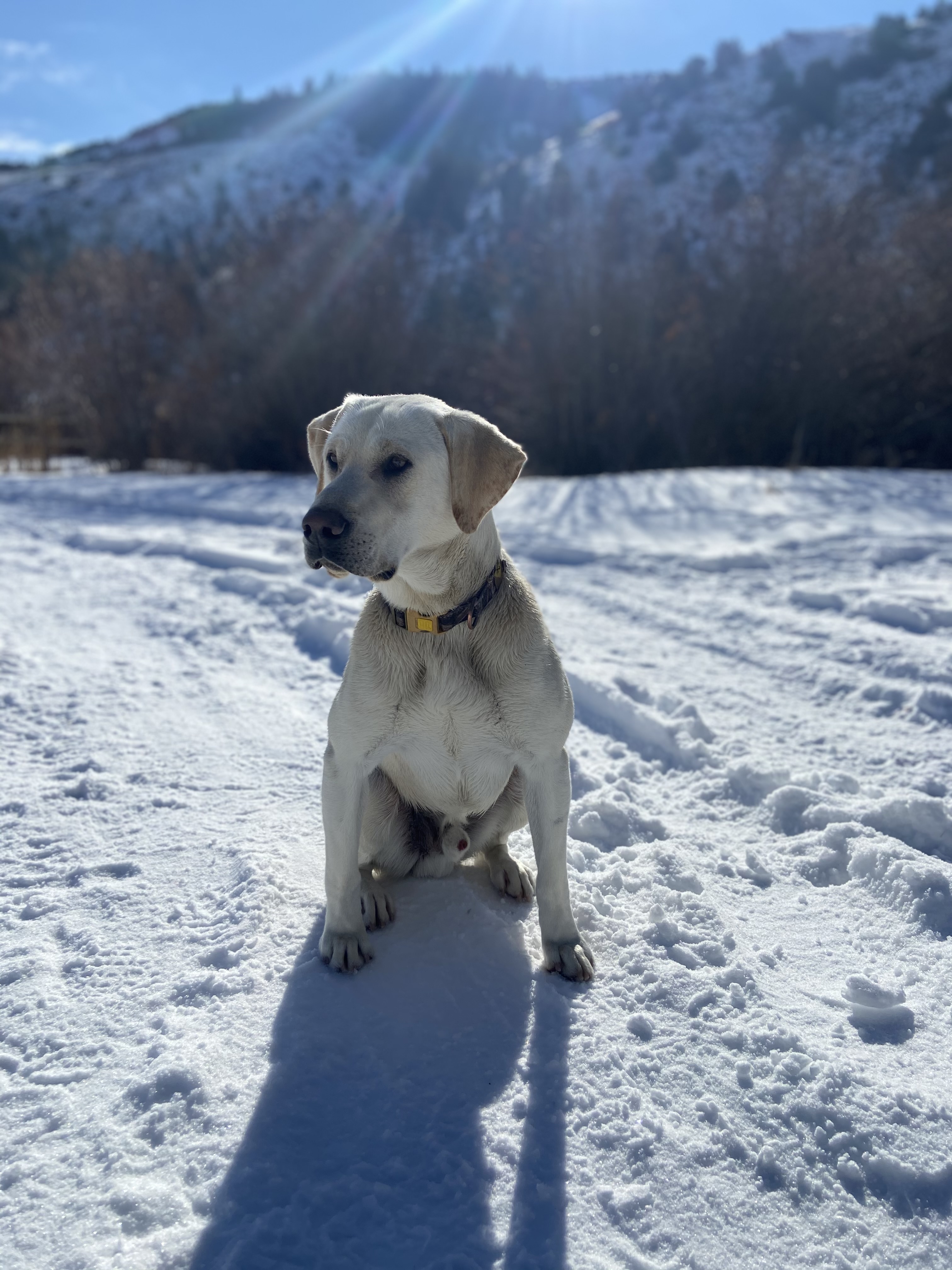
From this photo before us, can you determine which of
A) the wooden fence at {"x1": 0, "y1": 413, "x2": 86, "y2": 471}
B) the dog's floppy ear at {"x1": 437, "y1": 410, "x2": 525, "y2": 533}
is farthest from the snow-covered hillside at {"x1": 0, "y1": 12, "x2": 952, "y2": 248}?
the dog's floppy ear at {"x1": 437, "y1": 410, "x2": 525, "y2": 533}

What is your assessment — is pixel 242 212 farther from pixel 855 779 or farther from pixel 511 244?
pixel 855 779

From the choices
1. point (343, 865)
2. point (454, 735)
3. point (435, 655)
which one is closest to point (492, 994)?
point (343, 865)

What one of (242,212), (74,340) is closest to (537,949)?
(74,340)

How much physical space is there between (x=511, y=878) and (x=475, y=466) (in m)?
1.17

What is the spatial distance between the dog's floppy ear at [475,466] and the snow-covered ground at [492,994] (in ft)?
3.59

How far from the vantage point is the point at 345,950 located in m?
1.87

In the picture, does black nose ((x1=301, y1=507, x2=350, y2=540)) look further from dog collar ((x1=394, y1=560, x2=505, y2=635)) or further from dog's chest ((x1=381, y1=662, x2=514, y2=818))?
dog's chest ((x1=381, y1=662, x2=514, y2=818))

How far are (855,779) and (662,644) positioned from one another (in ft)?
5.19

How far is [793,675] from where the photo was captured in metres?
3.80

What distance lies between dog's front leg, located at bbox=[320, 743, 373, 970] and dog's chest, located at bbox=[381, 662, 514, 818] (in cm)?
14

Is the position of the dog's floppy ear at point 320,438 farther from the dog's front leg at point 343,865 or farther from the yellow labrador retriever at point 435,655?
the dog's front leg at point 343,865

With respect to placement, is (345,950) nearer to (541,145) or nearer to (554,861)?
(554,861)

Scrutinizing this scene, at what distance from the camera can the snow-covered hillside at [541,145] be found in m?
16.9

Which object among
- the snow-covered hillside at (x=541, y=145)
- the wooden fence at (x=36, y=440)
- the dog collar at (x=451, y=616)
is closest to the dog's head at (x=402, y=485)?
the dog collar at (x=451, y=616)
